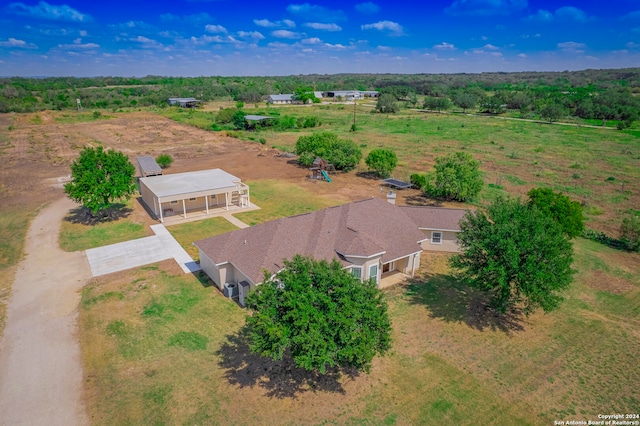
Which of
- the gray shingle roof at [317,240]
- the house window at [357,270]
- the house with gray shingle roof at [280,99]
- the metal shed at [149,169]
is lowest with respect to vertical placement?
the house window at [357,270]

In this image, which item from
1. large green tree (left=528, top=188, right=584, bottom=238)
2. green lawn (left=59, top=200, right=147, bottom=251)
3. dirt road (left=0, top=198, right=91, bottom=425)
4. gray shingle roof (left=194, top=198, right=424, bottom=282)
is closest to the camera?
dirt road (left=0, top=198, right=91, bottom=425)

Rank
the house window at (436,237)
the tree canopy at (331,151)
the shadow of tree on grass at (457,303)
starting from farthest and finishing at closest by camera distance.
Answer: the tree canopy at (331,151), the house window at (436,237), the shadow of tree on grass at (457,303)

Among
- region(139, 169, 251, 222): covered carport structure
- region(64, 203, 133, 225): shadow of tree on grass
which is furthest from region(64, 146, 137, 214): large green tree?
region(139, 169, 251, 222): covered carport structure

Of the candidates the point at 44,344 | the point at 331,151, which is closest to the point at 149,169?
the point at 331,151

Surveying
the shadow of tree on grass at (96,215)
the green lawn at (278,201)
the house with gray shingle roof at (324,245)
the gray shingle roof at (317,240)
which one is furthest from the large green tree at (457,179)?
the shadow of tree on grass at (96,215)

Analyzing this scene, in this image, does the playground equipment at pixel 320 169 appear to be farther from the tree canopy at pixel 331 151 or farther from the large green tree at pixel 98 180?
the large green tree at pixel 98 180

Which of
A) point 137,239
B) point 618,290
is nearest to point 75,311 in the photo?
point 137,239

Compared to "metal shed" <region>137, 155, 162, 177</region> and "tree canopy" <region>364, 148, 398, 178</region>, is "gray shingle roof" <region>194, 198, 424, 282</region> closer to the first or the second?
"metal shed" <region>137, 155, 162, 177</region>
